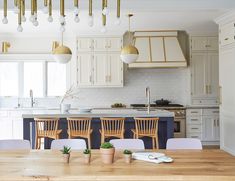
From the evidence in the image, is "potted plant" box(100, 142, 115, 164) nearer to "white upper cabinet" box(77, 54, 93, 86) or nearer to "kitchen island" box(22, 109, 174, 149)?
"kitchen island" box(22, 109, 174, 149)

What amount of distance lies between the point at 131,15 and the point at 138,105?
98.8 inches

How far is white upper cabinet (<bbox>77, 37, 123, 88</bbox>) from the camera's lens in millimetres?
7871

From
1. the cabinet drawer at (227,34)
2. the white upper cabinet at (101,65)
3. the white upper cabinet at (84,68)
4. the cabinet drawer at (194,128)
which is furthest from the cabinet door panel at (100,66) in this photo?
the cabinet drawer at (227,34)

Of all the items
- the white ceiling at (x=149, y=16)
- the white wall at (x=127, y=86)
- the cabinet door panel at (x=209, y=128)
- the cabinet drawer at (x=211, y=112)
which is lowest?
the cabinet door panel at (x=209, y=128)

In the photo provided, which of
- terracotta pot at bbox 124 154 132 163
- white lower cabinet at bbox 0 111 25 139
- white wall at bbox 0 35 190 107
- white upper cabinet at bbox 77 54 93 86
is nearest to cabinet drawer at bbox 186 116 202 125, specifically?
white wall at bbox 0 35 190 107

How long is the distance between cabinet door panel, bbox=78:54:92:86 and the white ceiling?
1.92 feet

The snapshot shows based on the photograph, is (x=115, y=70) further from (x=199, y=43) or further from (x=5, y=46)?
(x=5, y=46)

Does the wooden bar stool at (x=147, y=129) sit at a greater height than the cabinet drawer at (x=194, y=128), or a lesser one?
greater

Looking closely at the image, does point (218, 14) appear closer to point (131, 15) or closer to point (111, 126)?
point (131, 15)

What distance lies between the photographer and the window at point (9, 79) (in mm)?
8266

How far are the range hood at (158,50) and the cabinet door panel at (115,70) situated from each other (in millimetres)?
348

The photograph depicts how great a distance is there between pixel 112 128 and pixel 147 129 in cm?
59

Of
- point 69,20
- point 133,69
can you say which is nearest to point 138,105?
point 133,69

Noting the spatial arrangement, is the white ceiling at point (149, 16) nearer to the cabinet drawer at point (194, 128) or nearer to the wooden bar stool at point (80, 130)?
the wooden bar stool at point (80, 130)
